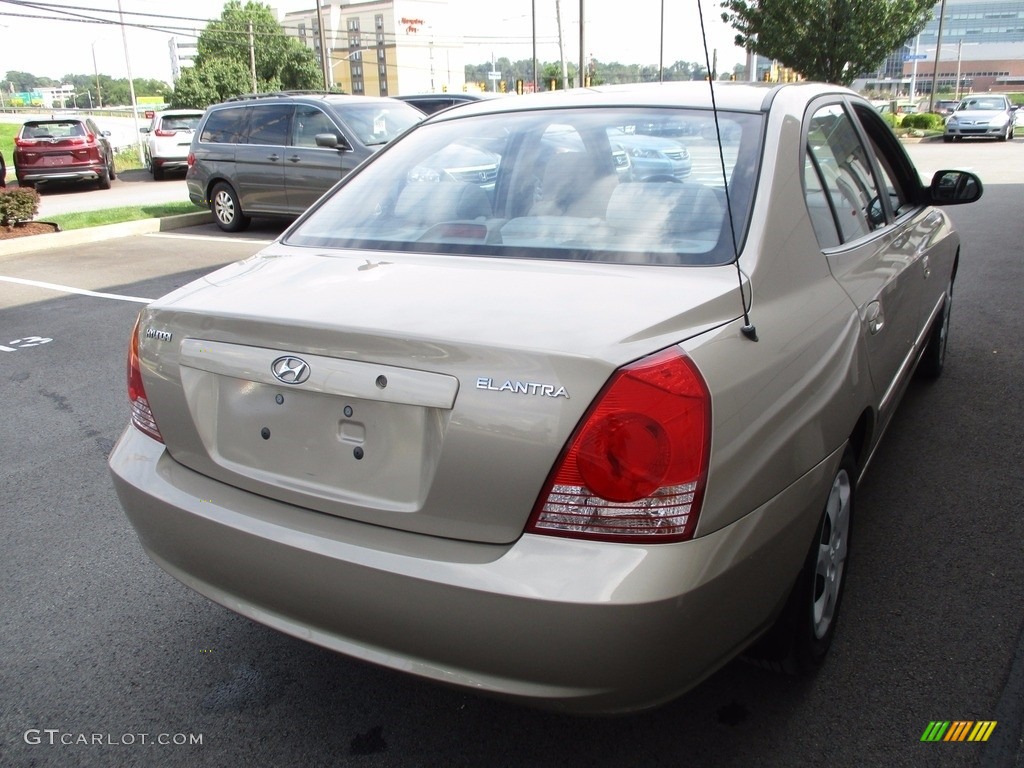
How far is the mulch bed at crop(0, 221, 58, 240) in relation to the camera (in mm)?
11715

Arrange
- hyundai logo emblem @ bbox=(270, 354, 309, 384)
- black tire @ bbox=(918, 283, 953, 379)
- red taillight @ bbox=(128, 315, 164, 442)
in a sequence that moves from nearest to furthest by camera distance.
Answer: hyundai logo emblem @ bbox=(270, 354, 309, 384) < red taillight @ bbox=(128, 315, 164, 442) < black tire @ bbox=(918, 283, 953, 379)

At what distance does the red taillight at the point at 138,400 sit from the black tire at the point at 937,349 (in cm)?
381

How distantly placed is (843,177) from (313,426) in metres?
2.02

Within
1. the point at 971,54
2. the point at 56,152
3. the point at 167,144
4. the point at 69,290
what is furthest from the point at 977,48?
the point at 69,290

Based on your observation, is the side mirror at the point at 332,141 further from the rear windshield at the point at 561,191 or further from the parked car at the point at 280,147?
the rear windshield at the point at 561,191

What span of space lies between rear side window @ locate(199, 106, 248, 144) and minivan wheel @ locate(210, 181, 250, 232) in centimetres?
64

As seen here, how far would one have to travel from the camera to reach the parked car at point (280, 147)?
11.3 metres

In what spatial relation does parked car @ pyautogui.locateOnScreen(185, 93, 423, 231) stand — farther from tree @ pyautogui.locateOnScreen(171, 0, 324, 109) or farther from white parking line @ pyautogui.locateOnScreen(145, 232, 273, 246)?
tree @ pyautogui.locateOnScreen(171, 0, 324, 109)

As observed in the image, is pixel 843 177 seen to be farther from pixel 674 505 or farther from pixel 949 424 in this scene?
pixel 949 424

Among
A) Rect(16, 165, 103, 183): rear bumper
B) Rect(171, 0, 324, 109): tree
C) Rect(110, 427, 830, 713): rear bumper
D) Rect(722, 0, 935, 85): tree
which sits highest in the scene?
Rect(171, 0, 324, 109): tree

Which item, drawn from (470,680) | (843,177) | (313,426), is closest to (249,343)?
(313,426)

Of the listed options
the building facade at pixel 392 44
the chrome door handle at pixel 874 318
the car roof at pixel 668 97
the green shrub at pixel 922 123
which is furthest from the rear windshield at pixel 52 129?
the building facade at pixel 392 44

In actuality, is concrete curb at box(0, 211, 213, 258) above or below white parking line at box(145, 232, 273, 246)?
above

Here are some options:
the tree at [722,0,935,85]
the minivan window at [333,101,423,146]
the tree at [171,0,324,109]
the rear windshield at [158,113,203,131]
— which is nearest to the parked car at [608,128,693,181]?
the minivan window at [333,101,423,146]
